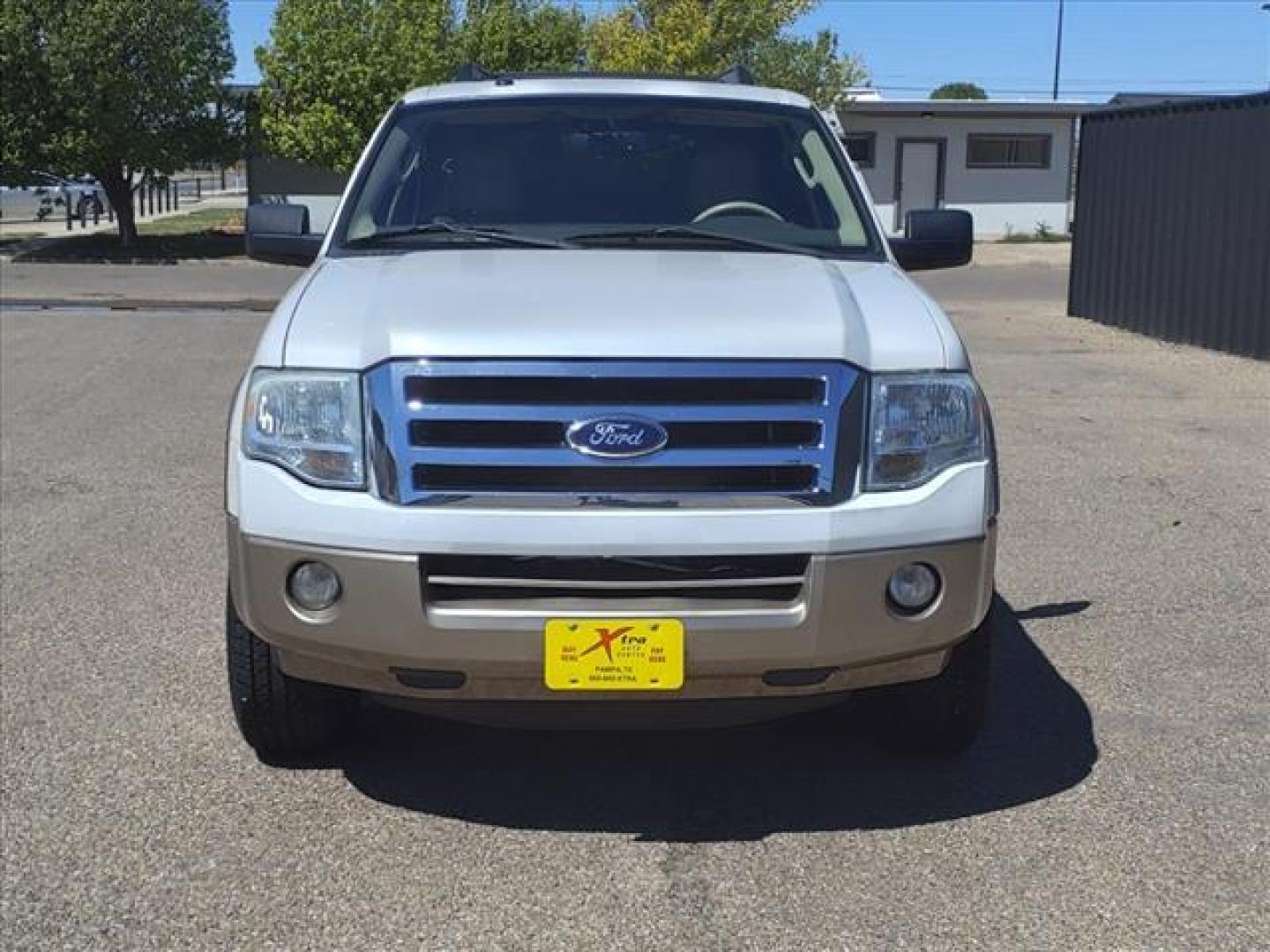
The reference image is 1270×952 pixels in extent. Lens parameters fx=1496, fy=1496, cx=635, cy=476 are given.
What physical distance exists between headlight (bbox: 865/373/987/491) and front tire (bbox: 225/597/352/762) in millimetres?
1638

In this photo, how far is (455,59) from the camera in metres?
28.4

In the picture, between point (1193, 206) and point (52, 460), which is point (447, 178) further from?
point (1193, 206)

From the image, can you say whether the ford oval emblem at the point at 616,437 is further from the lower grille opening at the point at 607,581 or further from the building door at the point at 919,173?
the building door at the point at 919,173

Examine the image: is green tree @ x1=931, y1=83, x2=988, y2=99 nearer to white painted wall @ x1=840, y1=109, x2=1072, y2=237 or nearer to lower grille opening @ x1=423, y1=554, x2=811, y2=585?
white painted wall @ x1=840, y1=109, x2=1072, y2=237

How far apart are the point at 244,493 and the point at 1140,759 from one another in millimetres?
2683

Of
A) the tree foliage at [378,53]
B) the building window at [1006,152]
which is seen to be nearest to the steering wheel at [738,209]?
the tree foliage at [378,53]

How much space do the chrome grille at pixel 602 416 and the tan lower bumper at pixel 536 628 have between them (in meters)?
0.21

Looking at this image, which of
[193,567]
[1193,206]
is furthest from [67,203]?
[193,567]

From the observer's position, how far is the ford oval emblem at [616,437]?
3471 millimetres

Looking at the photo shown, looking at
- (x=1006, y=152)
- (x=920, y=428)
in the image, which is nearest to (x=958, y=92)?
(x=1006, y=152)

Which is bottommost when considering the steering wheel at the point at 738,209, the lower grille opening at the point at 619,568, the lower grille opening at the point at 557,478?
the lower grille opening at the point at 619,568

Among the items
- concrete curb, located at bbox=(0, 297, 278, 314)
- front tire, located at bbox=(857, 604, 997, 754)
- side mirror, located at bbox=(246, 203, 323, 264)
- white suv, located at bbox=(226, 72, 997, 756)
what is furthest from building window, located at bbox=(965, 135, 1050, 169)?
white suv, located at bbox=(226, 72, 997, 756)

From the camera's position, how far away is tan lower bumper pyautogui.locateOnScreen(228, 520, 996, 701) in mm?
3455

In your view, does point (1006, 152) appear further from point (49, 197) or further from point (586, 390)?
point (586, 390)
